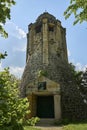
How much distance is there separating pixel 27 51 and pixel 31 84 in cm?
686

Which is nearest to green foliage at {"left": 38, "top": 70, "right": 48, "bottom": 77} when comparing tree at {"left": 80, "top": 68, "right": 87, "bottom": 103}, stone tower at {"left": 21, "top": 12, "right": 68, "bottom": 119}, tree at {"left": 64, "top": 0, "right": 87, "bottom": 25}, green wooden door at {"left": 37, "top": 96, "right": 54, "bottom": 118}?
stone tower at {"left": 21, "top": 12, "right": 68, "bottom": 119}

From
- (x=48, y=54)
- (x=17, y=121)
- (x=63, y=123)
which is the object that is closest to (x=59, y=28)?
(x=48, y=54)

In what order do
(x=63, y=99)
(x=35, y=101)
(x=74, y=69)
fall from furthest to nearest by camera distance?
(x=74, y=69) → (x=35, y=101) → (x=63, y=99)

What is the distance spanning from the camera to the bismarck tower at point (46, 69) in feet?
61.7

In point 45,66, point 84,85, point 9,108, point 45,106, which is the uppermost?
point 45,66

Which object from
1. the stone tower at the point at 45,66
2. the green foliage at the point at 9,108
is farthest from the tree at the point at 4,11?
the stone tower at the point at 45,66

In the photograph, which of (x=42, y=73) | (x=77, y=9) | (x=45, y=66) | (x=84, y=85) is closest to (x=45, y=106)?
(x=42, y=73)

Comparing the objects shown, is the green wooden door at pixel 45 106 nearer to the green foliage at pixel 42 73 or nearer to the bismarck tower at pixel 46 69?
the bismarck tower at pixel 46 69

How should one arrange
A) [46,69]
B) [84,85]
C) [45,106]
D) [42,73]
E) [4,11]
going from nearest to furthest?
[4,11] < [45,106] < [42,73] < [46,69] < [84,85]

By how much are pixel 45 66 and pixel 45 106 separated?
4.15 metres

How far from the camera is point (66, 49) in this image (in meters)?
25.5

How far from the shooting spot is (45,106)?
19609 millimetres

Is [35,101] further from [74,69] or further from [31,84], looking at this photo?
[74,69]

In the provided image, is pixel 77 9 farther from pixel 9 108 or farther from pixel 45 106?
pixel 45 106
